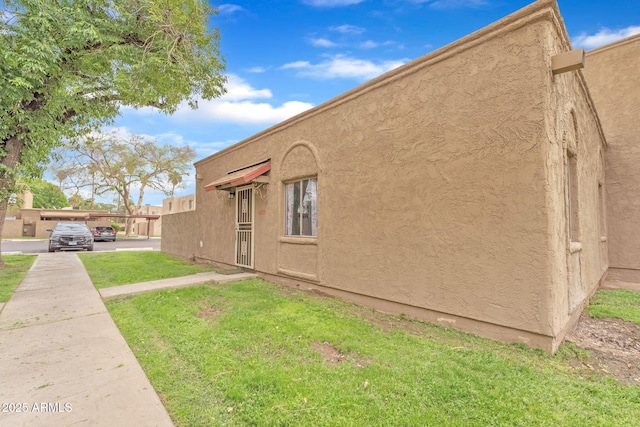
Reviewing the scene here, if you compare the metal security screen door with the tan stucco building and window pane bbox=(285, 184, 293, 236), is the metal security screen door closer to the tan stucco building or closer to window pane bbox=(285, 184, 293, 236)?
window pane bbox=(285, 184, 293, 236)

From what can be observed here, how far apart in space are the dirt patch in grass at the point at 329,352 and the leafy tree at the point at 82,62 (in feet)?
27.1

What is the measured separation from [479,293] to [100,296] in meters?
7.08

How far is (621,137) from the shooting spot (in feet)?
28.5

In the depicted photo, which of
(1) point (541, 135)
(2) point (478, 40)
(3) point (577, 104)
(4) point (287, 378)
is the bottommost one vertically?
(4) point (287, 378)

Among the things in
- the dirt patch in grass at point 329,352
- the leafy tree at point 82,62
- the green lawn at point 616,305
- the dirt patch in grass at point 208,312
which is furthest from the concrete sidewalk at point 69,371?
the green lawn at point 616,305

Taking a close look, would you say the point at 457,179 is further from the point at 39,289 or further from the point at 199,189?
the point at 199,189

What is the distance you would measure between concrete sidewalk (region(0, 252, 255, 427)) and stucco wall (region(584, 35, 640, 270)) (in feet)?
38.3

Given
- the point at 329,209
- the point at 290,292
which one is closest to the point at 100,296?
the point at 290,292

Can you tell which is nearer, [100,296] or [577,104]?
[577,104]

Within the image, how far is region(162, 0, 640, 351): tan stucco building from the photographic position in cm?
369

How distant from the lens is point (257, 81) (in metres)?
11.7

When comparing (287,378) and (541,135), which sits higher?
(541,135)

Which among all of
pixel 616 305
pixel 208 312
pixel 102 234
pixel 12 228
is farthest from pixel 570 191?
pixel 12 228

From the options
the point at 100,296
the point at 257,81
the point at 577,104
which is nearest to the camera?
the point at 577,104
